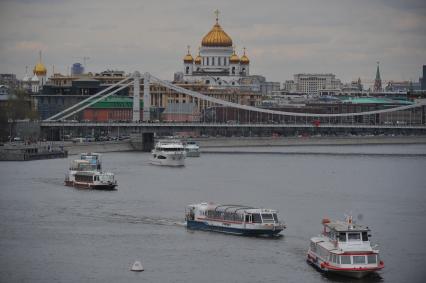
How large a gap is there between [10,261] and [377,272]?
747cm

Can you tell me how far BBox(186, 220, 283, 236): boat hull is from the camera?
33156mm

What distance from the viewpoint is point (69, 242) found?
32219 millimetres

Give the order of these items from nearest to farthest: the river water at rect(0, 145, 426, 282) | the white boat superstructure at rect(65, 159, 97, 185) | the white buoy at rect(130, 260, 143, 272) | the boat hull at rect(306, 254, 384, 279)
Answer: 1. the boat hull at rect(306, 254, 384, 279)
2. the white buoy at rect(130, 260, 143, 272)
3. the river water at rect(0, 145, 426, 282)
4. the white boat superstructure at rect(65, 159, 97, 185)

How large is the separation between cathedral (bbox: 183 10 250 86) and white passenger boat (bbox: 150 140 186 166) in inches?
2233

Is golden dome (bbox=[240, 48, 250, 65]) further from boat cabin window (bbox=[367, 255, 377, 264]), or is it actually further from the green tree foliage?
boat cabin window (bbox=[367, 255, 377, 264])

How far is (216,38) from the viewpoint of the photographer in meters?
119

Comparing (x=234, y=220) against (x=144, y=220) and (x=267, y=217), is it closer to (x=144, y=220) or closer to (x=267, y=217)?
(x=267, y=217)

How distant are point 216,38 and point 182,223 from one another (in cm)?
8415

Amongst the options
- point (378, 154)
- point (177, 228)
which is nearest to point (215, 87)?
point (378, 154)

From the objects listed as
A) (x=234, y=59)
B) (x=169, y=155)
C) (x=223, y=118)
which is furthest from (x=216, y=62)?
(x=169, y=155)

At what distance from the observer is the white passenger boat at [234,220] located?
33219 millimetres

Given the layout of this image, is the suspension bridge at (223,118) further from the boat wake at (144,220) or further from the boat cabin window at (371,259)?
the boat cabin window at (371,259)

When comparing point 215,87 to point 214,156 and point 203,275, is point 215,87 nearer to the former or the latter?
point 214,156

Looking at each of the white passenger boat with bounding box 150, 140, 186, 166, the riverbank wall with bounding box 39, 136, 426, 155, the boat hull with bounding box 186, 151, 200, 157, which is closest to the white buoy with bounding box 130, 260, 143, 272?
the white passenger boat with bounding box 150, 140, 186, 166
